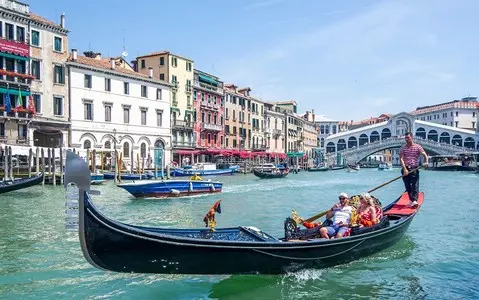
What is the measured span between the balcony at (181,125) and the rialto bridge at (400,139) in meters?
23.1

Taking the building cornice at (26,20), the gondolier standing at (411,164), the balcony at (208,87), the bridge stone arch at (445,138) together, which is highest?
the building cornice at (26,20)

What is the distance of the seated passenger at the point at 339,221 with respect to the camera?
5.16 metres

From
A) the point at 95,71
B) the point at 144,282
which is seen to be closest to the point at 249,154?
the point at 95,71

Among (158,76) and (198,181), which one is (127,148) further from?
(198,181)

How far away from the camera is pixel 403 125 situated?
51438mm

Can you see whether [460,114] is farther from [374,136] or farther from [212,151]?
[212,151]

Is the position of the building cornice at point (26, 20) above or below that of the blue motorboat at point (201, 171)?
above

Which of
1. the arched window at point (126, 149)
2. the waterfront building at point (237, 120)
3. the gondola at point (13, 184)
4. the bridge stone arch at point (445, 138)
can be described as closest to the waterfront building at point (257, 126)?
the waterfront building at point (237, 120)

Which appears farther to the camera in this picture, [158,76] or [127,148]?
[158,76]

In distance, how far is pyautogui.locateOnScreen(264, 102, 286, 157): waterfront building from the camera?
41.5m

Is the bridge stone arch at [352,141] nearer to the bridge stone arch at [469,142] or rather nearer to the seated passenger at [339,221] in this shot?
the bridge stone arch at [469,142]

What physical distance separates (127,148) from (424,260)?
A: 67.4ft

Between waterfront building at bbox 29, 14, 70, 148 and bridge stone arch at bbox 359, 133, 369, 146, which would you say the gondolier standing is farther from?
bridge stone arch at bbox 359, 133, 369, 146

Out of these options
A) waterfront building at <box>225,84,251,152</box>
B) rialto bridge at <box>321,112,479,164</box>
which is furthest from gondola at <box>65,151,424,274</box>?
rialto bridge at <box>321,112,479,164</box>
